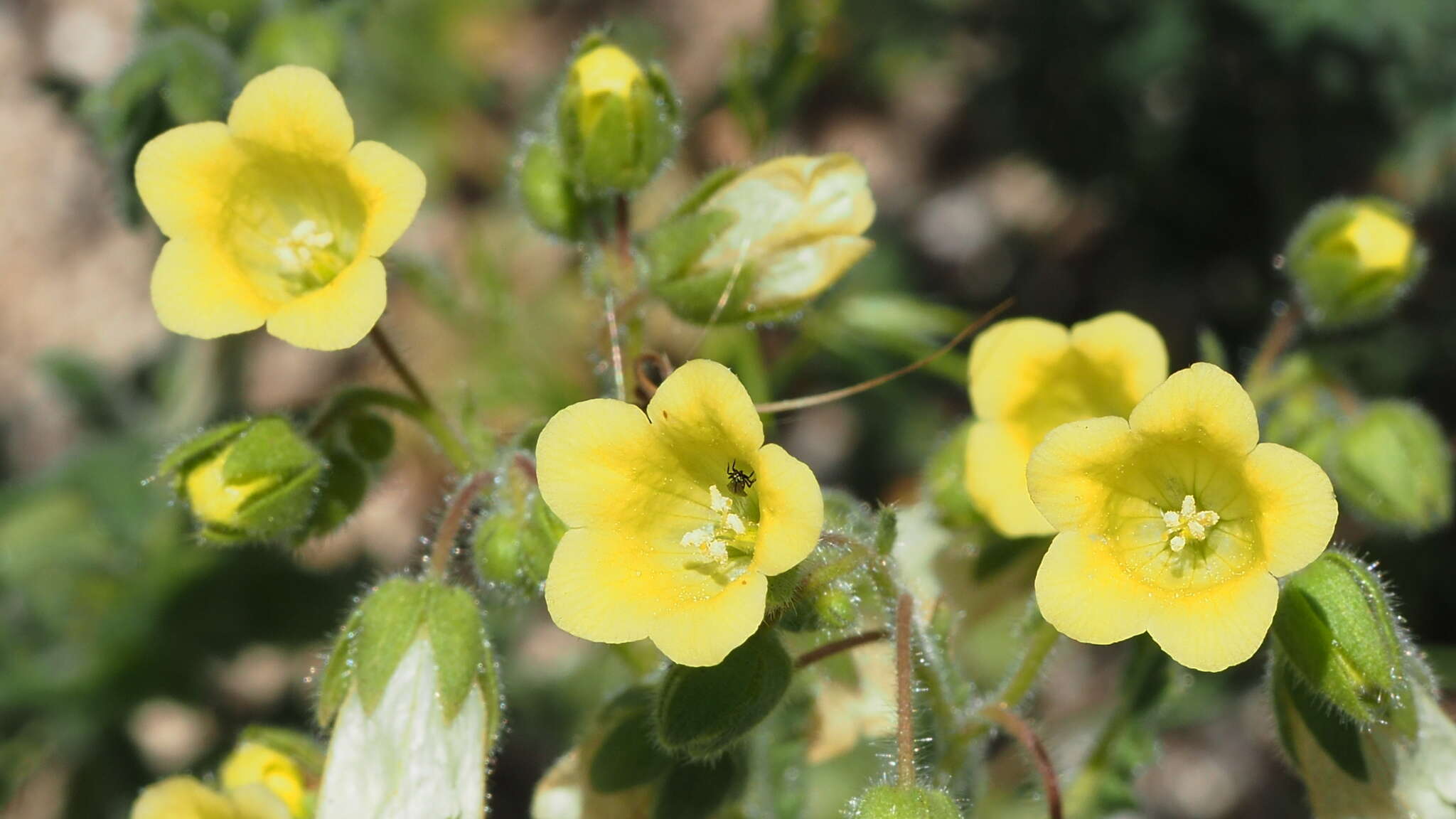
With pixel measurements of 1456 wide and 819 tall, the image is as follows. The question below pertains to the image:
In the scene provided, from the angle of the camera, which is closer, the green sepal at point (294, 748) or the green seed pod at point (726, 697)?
the green seed pod at point (726, 697)

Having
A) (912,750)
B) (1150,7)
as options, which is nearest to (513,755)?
(912,750)

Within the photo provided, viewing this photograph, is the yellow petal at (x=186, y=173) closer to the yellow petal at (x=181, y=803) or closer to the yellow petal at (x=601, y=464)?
the yellow petal at (x=601, y=464)

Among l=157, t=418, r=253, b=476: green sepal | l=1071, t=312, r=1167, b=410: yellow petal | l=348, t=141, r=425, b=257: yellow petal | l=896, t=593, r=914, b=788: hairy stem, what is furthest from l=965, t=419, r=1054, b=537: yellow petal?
l=157, t=418, r=253, b=476: green sepal

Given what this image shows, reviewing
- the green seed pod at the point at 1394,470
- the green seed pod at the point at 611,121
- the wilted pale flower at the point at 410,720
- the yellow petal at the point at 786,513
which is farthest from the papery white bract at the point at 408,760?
the green seed pod at the point at 1394,470

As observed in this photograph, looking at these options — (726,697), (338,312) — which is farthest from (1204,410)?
(338,312)

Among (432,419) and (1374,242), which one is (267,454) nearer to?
(432,419)

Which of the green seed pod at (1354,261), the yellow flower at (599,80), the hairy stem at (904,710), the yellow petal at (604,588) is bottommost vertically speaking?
the green seed pod at (1354,261)
